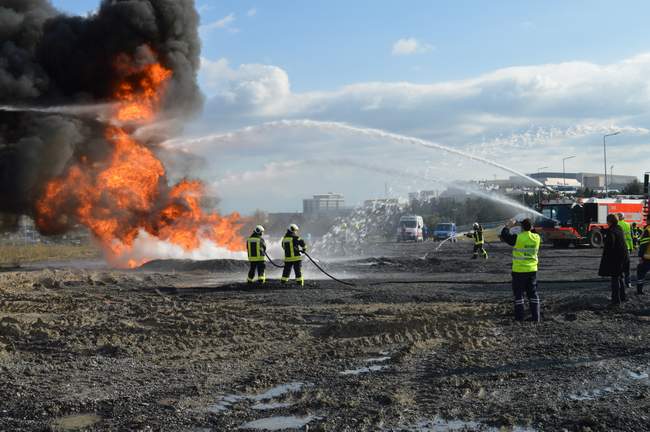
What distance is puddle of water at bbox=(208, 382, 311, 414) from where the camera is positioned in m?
5.95

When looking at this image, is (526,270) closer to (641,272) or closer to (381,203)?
(641,272)

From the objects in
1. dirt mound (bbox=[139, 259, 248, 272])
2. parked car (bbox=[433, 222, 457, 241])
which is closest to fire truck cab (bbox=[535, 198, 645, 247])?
parked car (bbox=[433, 222, 457, 241])

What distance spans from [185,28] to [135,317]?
18.7 meters

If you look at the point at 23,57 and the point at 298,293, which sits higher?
the point at 23,57

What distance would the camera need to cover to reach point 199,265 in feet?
77.0

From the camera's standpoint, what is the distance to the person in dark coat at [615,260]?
467 inches

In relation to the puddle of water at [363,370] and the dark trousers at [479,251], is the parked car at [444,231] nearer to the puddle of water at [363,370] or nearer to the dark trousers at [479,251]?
the dark trousers at [479,251]

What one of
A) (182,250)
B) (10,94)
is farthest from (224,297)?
(10,94)

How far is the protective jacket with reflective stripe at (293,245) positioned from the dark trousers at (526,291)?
6777 millimetres

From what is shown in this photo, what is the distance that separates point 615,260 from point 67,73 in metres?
21.9

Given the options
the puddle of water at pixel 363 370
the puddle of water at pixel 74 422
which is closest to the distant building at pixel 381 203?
the puddle of water at pixel 363 370

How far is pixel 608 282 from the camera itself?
1641cm

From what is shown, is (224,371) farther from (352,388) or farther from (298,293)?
(298,293)

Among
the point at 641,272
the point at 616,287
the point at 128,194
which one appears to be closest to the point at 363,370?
the point at 616,287
